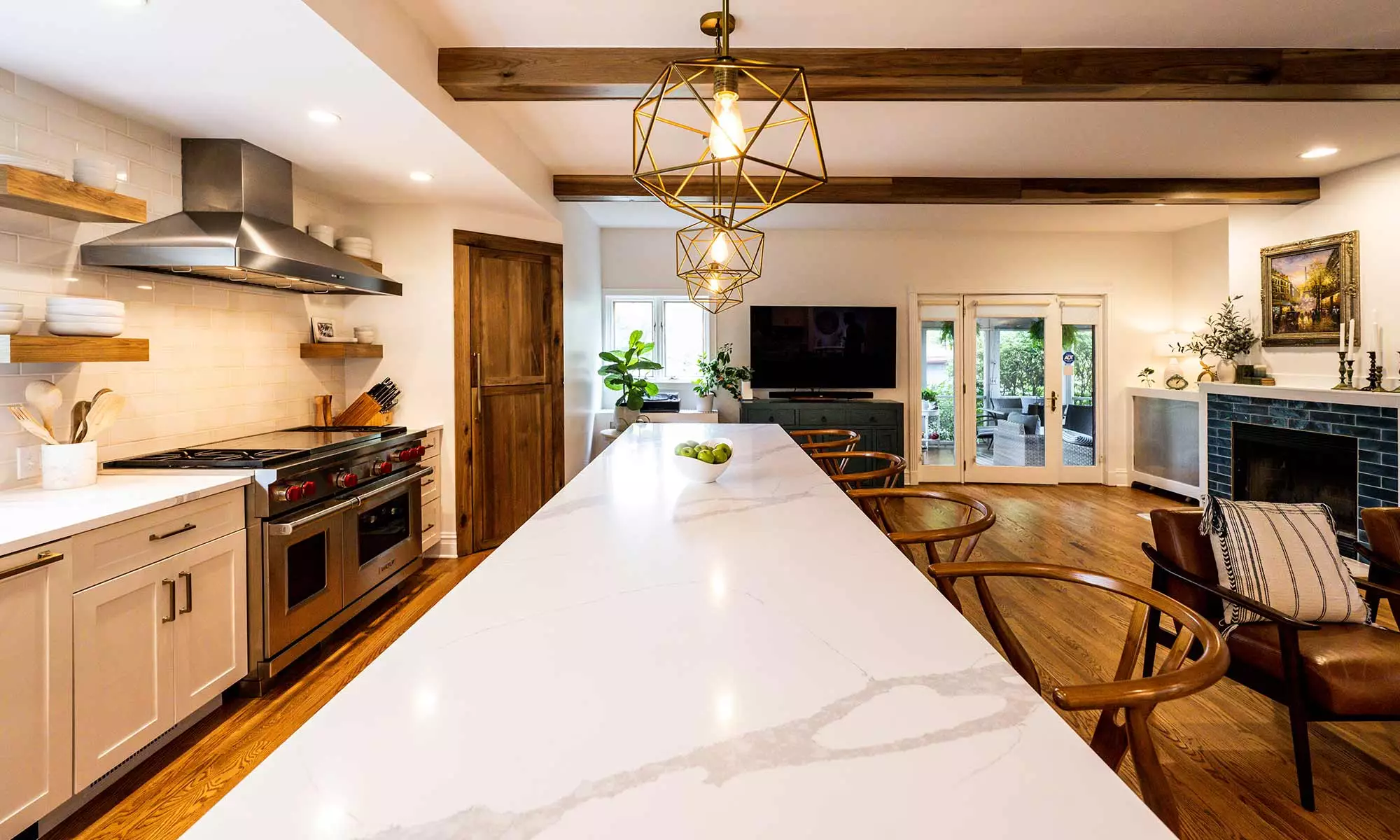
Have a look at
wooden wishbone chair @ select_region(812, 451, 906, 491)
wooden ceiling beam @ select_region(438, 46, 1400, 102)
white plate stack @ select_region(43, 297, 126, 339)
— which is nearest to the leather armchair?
wooden wishbone chair @ select_region(812, 451, 906, 491)

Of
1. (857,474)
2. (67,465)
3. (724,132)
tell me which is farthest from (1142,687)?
(67,465)

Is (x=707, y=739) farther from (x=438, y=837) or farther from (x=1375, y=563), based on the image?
(x=1375, y=563)

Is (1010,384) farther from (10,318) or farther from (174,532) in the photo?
(10,318)

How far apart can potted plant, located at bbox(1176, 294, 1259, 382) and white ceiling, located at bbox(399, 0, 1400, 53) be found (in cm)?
286

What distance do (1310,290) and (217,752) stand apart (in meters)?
6.79

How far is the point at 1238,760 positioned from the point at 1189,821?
1.41 ft

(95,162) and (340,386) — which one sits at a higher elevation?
(95,162)

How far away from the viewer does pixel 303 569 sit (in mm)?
2686

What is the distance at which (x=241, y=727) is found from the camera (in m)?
2.32

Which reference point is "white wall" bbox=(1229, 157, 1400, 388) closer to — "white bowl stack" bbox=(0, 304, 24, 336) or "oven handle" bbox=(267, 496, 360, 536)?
"oven handle" bbox=(267, 496, 360, 536)

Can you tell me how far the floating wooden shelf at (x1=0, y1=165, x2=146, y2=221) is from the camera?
6.24 feet

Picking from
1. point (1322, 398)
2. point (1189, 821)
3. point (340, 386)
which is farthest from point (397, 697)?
point (1322, 398)

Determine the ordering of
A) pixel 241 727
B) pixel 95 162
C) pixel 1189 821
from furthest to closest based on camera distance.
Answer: pixel 241 727, pixel 95 162, pixel 1189 821

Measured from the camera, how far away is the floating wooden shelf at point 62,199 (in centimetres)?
190
